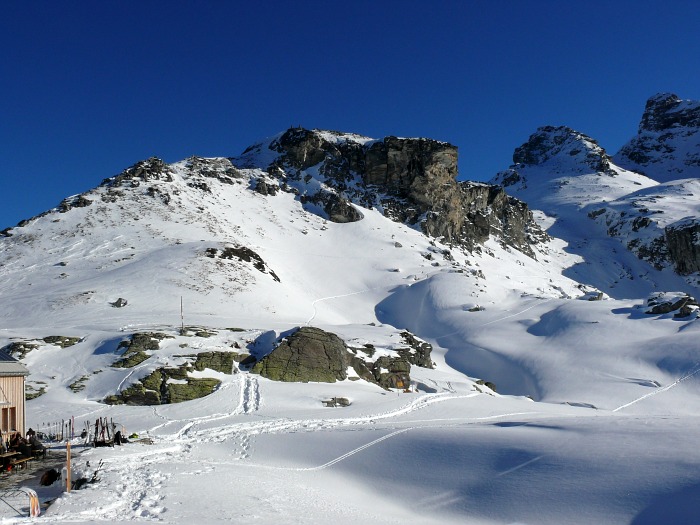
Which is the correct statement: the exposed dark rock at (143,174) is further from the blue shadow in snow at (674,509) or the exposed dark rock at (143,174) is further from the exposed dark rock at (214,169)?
the blue shadow in snow at (674,509)

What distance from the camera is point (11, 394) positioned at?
61.0 ft

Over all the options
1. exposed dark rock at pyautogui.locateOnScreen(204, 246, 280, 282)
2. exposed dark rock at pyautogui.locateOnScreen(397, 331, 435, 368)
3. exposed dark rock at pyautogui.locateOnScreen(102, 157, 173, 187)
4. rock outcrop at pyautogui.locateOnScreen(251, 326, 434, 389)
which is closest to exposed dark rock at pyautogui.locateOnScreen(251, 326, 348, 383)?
rock outcrop at pyautogui.locateOnScreen(251, 326, 434, 389)

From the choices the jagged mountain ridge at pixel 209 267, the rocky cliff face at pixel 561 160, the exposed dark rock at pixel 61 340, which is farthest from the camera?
the rocky cliff face at pixel 561 160

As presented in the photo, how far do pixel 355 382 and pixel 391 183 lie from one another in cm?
6654

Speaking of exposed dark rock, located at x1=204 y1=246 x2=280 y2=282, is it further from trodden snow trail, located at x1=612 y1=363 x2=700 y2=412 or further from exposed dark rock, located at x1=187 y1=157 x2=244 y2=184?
trodden snow trail, located at x1=612 y1=363 x2=700 y2=412

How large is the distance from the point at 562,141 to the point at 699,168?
144ft

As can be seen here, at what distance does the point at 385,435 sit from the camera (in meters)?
17.0

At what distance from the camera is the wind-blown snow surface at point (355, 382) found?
11.1 metres

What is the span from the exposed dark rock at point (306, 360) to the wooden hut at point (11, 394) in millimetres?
14671

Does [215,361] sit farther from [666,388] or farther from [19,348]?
[666,388]

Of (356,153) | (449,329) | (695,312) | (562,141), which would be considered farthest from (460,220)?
(562,141)

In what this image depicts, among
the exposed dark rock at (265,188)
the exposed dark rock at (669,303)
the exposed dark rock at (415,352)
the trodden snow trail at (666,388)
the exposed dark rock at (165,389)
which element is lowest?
the trodden snow trail at (666,388)

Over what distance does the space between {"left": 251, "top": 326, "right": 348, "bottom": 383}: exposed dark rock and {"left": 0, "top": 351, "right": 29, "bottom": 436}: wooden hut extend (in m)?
14.7

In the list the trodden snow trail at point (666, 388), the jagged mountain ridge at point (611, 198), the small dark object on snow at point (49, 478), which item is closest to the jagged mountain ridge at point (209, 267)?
the trodden snow trail at point (666, 388)
